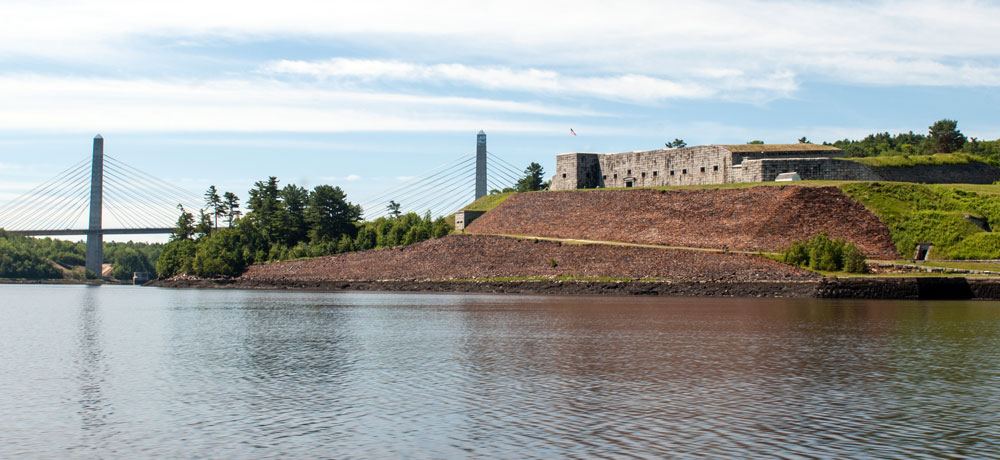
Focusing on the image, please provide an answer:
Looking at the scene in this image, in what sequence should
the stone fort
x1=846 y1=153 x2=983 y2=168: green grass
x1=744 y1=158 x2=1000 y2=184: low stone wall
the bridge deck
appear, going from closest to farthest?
x1=744 y1=158 x2=1000 y2=184: low stone wall < the stone fort < x1=846 y1=153 x2=983 y2=168: green grass < the bridge deck

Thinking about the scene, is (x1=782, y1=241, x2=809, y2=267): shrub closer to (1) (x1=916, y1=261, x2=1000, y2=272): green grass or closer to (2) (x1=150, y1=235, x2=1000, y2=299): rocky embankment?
(2) (x1=150, y1=235, x2=1000, y2=299): rocky embankment

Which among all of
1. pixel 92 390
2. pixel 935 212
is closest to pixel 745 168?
pixel 935 212

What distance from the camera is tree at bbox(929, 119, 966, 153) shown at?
311 ft

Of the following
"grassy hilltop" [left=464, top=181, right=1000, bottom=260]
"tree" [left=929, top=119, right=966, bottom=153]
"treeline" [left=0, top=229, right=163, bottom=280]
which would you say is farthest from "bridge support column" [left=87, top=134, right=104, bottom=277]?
"tree" [left=929, top=119, right=966, bottom=153]

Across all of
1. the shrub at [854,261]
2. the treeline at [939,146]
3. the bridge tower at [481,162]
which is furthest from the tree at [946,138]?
the bridge tower at [481,162]

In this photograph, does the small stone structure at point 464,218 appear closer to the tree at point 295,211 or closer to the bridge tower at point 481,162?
the bridge tower at point 481,162

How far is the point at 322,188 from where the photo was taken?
116375 mm

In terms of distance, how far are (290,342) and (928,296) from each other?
131 ft

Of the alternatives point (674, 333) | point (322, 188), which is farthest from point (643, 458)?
point (322, 188)

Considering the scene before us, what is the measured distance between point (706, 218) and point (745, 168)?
7.97 metres

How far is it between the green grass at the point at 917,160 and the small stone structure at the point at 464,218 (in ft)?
130

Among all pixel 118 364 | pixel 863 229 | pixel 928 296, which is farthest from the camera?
pixel 863 229

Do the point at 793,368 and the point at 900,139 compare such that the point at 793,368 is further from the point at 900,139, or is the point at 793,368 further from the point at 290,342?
the point at 900,139

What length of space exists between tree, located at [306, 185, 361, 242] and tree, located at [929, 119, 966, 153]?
69.5 m
